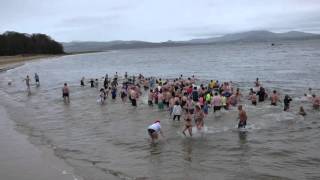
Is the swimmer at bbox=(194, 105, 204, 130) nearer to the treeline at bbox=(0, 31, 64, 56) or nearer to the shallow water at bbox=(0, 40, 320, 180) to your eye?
the shallow water at bbox=(0, 40, 320, 180)

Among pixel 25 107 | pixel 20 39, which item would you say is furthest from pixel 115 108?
pixel 20 39

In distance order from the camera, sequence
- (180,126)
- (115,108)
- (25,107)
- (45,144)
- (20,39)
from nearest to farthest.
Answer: (45,144) < (180,126) < (115,108) < (25,107) < (20,39)

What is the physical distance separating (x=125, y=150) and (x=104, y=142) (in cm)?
183

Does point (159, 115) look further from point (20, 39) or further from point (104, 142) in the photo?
point (20, 39)

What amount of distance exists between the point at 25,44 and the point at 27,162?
14552cm

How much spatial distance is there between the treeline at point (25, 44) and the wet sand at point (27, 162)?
12951 centimetres

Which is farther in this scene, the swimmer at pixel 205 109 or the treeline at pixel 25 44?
the treeline at pixel 25 44

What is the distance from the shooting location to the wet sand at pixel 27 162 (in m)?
13.9

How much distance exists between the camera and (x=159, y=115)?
25.8 m

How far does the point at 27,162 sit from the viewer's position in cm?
1555


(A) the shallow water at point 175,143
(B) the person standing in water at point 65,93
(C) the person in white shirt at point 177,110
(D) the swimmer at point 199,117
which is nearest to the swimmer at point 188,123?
(A) the shallow water at point 175,143

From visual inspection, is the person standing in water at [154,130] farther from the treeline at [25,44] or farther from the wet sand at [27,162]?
the treeline at [25,44]

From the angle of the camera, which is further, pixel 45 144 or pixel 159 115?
pixel 159 115

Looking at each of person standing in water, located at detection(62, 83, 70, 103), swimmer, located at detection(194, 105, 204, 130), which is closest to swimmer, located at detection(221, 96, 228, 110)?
swimmer, located at detection(194, 105, 204, 130)
